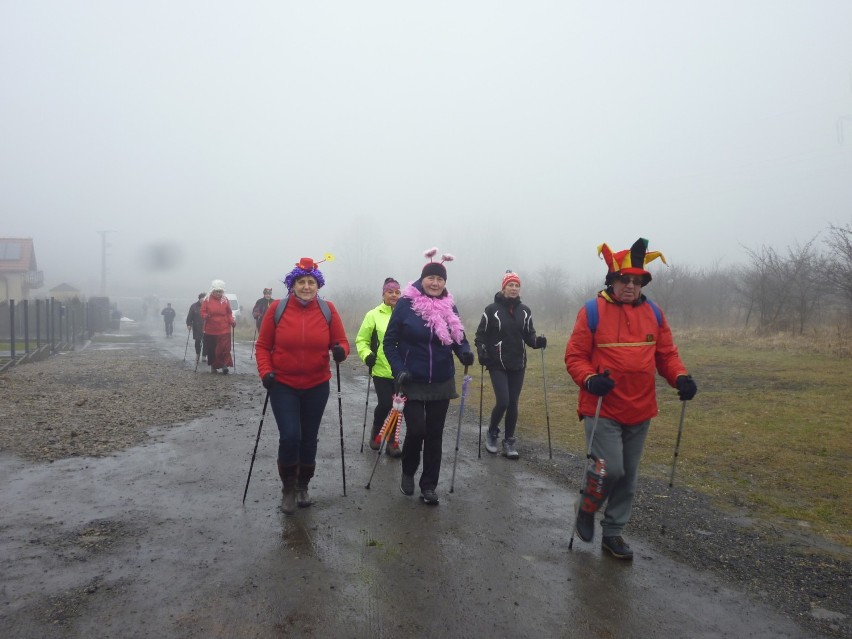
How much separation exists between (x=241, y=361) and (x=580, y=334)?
15.4 metres

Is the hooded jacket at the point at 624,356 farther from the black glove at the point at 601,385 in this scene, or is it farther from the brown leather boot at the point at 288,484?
the brown leather boot at the point at 288,484

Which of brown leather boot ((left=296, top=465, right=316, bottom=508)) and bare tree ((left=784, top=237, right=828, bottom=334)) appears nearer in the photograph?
brown leather boot ((left=296, top=465, right=316, bottom=508))

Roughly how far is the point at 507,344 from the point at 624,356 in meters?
2.72

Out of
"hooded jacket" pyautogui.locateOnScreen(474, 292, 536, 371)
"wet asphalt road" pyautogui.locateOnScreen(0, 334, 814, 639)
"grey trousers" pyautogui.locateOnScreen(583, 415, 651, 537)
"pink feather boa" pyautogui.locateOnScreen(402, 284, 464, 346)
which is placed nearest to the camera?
"wet asphalt road" pyautogui.locateOnScreen(0, 334, 814, 639)

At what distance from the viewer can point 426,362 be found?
17.7ft

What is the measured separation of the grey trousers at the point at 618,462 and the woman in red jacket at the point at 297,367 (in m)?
2.24

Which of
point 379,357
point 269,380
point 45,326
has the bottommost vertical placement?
point 45,326

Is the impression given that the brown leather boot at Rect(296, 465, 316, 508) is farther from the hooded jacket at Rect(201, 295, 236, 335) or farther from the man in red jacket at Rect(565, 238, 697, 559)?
the hooded jacket at Rect(201, 295, 236, 335)

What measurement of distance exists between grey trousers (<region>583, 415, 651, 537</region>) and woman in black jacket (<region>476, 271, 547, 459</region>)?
8.42 ft

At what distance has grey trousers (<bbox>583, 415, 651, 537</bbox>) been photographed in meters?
4.46

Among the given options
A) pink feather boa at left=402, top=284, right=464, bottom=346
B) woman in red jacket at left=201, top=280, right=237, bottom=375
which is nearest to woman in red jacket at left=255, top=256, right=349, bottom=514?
pink feather boa at left=402, top=284, right=464, bottom=346

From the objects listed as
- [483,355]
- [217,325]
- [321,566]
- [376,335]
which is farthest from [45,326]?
[321,566]

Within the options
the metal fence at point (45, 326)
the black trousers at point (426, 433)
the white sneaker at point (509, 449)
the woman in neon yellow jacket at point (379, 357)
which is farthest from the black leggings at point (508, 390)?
the metal fence at point (45, 326)

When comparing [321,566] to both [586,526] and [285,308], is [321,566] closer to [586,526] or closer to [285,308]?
[586,526]
